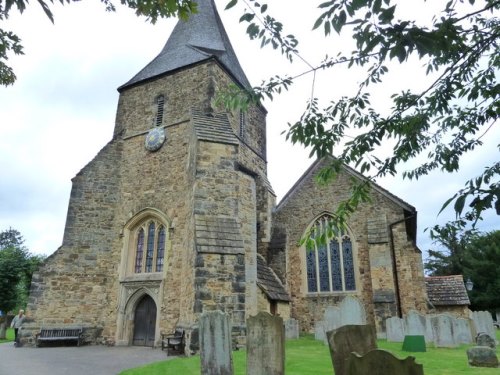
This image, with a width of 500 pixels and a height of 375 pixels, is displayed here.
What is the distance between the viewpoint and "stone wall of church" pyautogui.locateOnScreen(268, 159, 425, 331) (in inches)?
547

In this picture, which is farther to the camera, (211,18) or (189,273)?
(211,18)

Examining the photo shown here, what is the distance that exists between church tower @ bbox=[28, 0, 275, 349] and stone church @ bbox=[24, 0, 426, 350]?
0.04 metres

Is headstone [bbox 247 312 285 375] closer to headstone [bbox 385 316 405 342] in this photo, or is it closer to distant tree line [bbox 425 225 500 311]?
headstone [bbox 385 316 405 342]

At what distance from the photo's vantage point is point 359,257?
50.5 ft

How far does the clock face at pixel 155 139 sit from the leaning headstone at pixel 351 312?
9051 mm

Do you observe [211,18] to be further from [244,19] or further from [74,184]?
[244,19]

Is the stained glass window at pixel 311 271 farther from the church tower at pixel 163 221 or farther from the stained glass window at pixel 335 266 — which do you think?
the church tower at pixel 163 221

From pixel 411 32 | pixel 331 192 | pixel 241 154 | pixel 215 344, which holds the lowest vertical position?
pixel 215 344

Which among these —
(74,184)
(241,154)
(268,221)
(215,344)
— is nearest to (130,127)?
(74,184)

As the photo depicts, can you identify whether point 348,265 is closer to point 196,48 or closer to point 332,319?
point 332,319

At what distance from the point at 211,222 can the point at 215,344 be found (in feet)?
16.1

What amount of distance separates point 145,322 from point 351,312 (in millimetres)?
7125

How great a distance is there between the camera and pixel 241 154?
615 inches

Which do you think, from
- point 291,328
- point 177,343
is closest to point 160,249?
point 177,343
